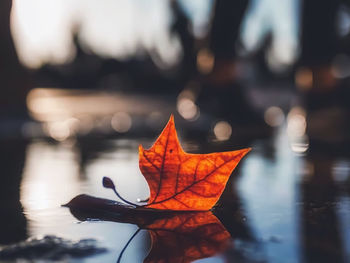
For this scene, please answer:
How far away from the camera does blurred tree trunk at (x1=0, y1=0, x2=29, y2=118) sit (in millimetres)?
6035

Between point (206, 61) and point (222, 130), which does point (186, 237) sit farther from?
point (206, 61)

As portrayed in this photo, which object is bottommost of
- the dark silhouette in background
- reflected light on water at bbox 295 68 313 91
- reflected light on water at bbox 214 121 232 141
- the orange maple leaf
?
reflected light on water at bbox 214 121 232 141

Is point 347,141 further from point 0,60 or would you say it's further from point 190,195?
point 0,60

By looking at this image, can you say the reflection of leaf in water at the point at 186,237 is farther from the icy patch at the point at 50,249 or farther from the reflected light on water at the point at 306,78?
the reflected light on water at the point at 306,78

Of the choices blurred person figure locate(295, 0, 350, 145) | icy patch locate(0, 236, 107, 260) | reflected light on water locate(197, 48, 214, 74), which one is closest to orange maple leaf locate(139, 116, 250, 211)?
icy patch locate(0, 236, 107, 260)

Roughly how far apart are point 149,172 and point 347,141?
2.76 meters

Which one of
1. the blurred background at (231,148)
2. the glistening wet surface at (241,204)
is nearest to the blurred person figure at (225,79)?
the blurred background at (231,148)

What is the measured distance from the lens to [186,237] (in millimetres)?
1088

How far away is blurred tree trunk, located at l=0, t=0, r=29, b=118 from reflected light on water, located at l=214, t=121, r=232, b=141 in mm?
2543

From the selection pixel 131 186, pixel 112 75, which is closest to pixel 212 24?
pixel 131 186

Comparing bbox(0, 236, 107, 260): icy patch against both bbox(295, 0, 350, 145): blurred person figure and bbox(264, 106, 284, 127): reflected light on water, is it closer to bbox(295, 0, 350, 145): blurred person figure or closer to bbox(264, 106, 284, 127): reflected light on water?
bbox(295, 0, 350, 145): blurred person figure

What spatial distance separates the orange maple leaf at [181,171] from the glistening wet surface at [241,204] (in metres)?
0.10

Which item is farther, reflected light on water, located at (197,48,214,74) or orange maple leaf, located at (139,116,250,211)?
reflected light on water, located at (197,48,214,74)

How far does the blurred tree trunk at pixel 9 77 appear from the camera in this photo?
6.04 meters
